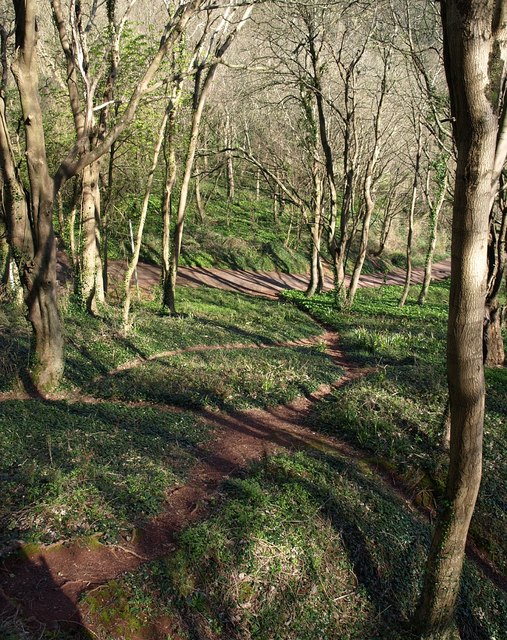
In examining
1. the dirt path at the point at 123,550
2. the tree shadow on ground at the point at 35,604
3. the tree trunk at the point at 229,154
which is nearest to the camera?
the tree shadow on ground at the point at 35,604

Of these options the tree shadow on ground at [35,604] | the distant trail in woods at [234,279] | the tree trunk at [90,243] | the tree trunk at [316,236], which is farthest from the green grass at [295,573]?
the tree trunk at [316,236]

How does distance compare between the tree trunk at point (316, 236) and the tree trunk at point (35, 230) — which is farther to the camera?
the tree trunk at point (316, 236)

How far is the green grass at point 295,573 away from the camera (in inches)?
162

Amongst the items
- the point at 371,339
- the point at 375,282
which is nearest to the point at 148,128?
the point at 371,339

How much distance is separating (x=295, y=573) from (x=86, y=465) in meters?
2.37

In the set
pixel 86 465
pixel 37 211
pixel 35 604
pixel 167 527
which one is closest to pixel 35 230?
pixel 37 211

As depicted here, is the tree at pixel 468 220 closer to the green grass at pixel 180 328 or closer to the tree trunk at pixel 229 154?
the green grass at pixel 180 328

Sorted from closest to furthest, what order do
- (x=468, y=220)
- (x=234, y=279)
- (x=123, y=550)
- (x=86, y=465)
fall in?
(x=468, y=220), (x=123, y=550), (x=86, y=465), (x=234, y=279)

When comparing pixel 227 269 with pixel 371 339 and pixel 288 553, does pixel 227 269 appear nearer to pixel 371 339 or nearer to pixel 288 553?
pixel 371 339

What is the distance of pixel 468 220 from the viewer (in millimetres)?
3518

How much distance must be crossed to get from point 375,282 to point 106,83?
21.0 m

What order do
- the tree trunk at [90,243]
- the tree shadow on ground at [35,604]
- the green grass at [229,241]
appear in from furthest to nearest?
the green grass at [229,241], the tree trunk at [90,243], the tree shadow on ground at [35,604]

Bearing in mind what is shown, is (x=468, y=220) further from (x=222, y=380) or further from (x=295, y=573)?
(x=222, y=380)

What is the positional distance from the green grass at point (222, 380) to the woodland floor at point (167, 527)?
0.81 feet
